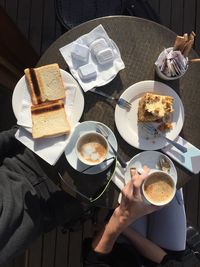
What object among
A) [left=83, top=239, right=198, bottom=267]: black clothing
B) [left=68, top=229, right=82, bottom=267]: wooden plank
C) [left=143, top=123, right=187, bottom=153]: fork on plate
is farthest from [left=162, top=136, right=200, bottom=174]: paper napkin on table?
[left=68, top=229, right=82, bottom=267]: wooden plank

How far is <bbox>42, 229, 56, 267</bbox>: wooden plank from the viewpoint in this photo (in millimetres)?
2053

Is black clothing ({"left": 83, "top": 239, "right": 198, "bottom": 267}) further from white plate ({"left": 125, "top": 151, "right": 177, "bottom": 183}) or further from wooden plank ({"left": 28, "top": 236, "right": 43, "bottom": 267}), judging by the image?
wooden plank ({"left": 28, "top": 236, "right": 43, "bottom": 267})

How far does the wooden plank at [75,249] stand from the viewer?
2051 mm

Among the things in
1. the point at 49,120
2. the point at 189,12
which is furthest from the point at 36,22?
the point at 49,120

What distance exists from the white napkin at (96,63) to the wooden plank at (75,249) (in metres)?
0.94

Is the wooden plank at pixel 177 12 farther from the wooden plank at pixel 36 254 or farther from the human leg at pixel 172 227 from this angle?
the wooden plank at pixel 36 254

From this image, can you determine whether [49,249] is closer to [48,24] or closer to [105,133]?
[105,133]

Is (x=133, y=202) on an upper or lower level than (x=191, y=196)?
upper

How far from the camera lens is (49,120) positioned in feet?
4.50

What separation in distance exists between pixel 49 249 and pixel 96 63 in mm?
1080

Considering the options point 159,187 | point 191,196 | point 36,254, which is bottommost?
point 36,254

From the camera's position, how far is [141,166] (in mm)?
1369

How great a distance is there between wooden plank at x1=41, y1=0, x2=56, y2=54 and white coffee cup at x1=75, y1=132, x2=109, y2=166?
3.44 ft

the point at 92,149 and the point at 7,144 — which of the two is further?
the point at 7,144
